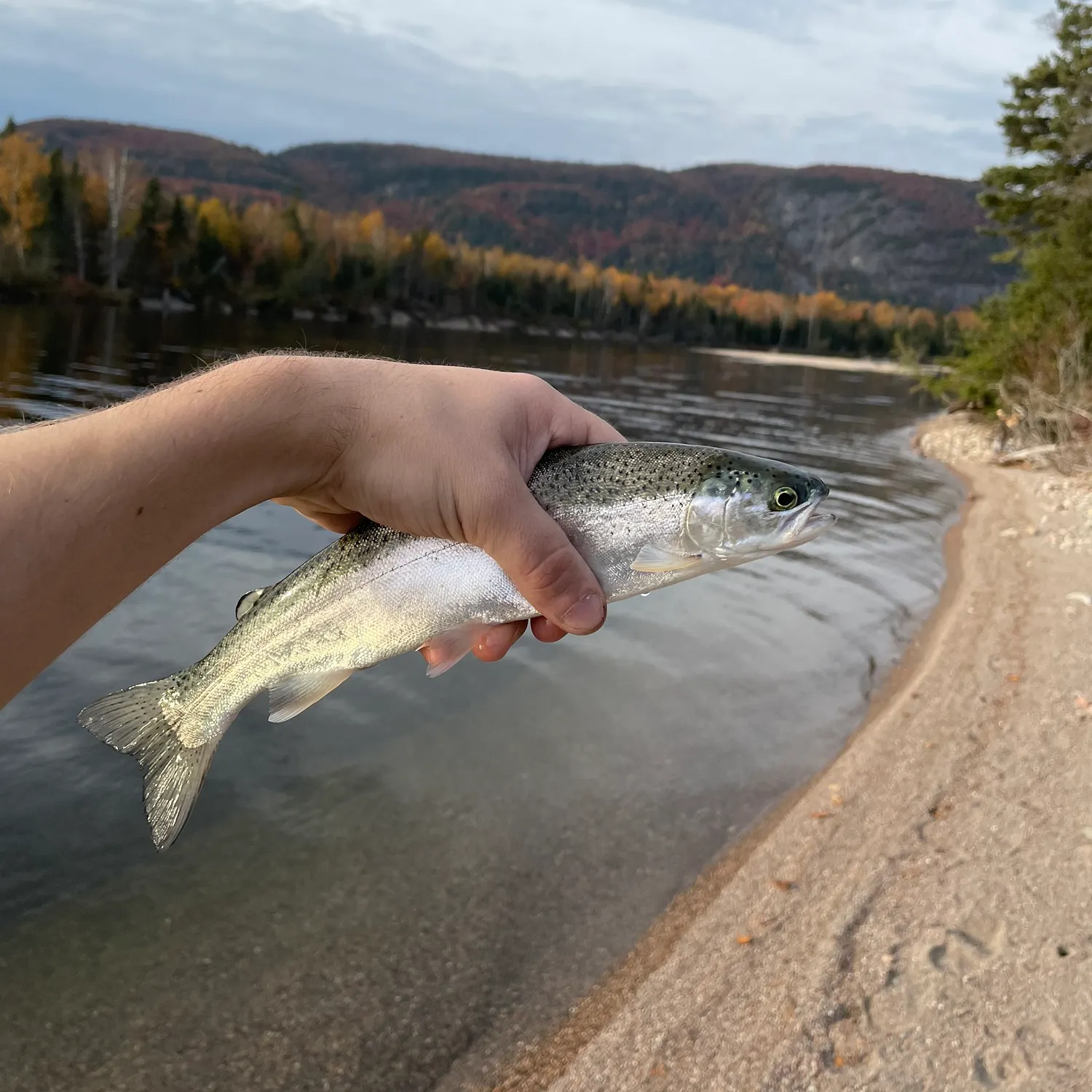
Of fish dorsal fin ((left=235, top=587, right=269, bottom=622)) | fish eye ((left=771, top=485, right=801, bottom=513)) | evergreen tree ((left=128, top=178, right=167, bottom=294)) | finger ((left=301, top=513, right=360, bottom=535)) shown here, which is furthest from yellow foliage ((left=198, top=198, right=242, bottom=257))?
fish eye ((left=771, top=485, right=801, bottom=513))

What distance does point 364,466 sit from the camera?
2.82 m

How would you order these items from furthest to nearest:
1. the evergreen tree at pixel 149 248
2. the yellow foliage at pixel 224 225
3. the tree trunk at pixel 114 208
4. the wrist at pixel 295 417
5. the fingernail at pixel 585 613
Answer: the yellow foliage at pixel 224 225 → the evergreen tree at pixel 149 248 → the tree trunk at pixel 114 208 → the fingernail at pixel 585 613 → the wrist at pixel 295 417

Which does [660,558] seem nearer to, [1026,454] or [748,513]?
[748,513]

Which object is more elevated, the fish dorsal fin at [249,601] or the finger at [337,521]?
the finger at [337,521]

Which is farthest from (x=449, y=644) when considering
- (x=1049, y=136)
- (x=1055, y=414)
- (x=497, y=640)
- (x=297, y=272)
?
(x=297, y=272)

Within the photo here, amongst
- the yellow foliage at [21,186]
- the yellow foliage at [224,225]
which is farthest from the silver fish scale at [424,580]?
the yellow foliage at [224,225]

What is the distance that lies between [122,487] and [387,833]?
5236 millimetres

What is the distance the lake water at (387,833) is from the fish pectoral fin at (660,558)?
78.6 inches

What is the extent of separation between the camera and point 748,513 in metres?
3.16

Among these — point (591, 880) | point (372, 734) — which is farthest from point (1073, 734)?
point (372, 734)

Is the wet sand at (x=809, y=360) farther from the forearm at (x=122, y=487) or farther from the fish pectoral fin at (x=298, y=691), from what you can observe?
the forearm at (x=122, y=487)

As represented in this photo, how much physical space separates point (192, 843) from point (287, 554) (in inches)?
310

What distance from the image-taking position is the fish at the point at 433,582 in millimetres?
3139

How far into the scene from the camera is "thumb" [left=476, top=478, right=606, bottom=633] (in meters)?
2.86
